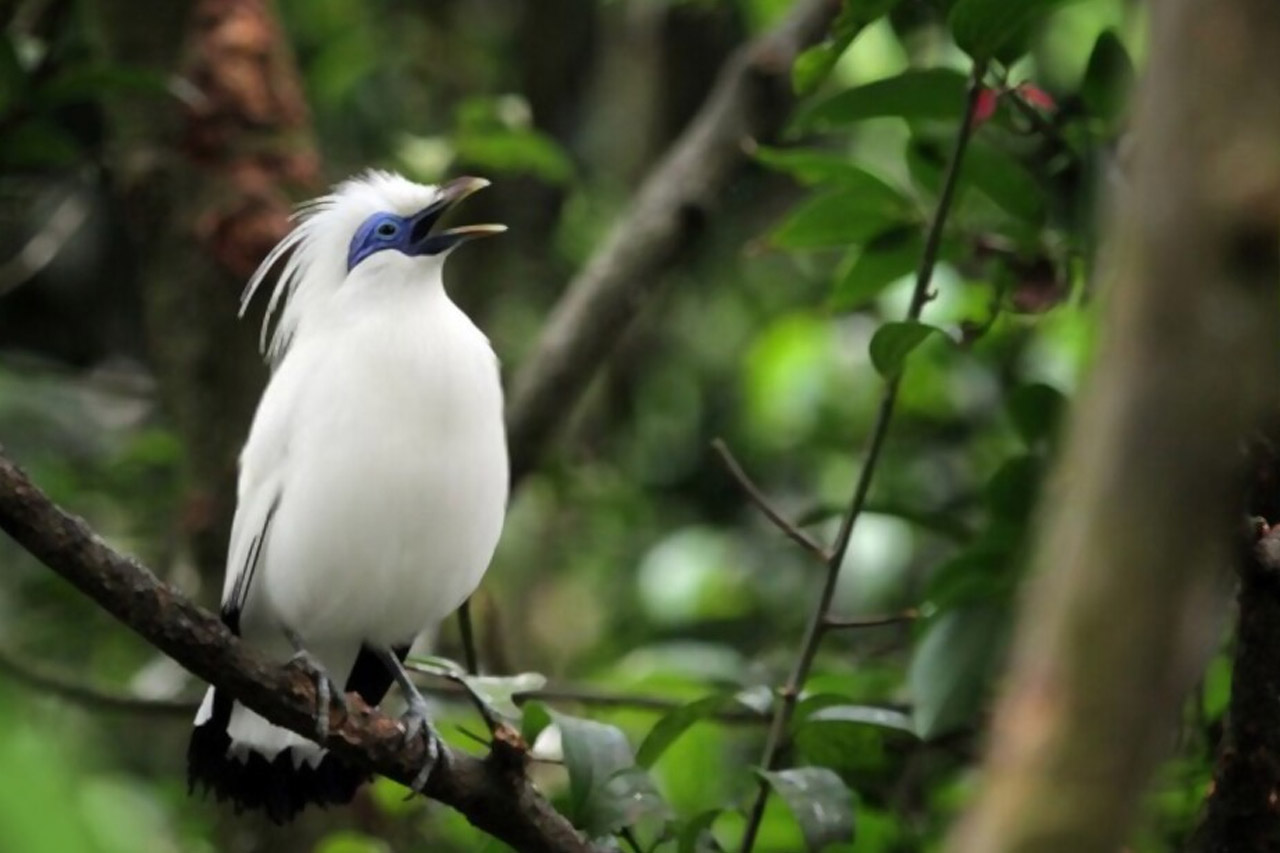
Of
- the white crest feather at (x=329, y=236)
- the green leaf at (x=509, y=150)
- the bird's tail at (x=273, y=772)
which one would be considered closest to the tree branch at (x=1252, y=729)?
the bird's tail at (x=273, y=772)

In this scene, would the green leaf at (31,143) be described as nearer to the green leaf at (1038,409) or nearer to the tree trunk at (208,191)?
the tree trunk at (208,191)

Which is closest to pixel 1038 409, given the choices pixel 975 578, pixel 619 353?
pixel 975 578

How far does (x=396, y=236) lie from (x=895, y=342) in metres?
1.11

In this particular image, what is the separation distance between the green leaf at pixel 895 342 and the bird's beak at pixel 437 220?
84 centimetres

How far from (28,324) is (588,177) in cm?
189

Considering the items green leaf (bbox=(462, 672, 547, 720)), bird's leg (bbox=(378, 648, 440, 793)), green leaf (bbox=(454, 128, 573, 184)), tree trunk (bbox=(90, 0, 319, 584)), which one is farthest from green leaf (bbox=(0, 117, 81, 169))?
green leaf (bbox=(462, 672, 547, 720))

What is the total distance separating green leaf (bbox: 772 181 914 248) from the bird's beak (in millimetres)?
526

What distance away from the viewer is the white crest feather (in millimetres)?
3680

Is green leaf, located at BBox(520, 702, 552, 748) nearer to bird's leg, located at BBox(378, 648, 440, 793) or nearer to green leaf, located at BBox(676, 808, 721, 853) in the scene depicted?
bird's leg, located at BBox(378, 648, 440, 793)

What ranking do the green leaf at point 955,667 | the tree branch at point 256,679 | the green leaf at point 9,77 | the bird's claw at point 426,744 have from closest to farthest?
the tree branch at point 256,679
the bird's claw at point 426,744
the green leaf at point 955,667
the green leaf at point 9,77

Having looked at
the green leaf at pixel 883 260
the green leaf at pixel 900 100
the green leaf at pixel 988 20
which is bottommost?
the green leaf at pixel 883 260

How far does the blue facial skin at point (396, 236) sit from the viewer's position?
359 cm

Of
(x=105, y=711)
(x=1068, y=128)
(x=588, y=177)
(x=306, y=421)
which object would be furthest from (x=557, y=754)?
(x=588, y=177)

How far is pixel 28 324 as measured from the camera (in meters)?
6.41
